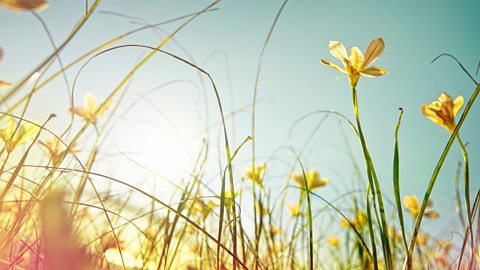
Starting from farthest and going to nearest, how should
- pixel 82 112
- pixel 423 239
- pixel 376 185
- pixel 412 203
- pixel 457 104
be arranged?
pixel 423 239 → pixel 412 203 → pixel 82 112 → pixel 457 104 → pixel 376 185

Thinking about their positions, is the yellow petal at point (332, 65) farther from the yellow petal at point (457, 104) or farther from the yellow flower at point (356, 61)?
the yellow petal at point (457, 104)

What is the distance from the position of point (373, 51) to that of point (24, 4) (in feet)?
2.76

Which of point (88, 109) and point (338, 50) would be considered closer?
point (338, 50)

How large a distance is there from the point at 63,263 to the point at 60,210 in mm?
54

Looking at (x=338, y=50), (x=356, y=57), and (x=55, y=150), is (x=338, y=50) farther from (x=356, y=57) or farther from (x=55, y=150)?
(x=55, y=150)

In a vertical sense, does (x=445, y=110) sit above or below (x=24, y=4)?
above

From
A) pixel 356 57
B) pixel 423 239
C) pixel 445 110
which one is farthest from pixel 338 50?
pixel 423 239

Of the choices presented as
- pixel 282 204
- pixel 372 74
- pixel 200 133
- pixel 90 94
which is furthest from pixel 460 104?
pixel 90 94

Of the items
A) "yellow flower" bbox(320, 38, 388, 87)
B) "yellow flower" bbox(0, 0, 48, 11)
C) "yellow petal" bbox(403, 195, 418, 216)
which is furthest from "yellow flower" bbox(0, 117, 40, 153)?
"yellow petal" bbox(403, 195, 418, 216)

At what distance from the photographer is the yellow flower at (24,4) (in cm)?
39

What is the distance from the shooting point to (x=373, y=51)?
1019 mm

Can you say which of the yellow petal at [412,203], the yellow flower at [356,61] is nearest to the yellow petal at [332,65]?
the yellow flower at [356,61]

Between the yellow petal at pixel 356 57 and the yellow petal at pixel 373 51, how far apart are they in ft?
0.08

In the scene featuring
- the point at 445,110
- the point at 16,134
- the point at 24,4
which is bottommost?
the point at 24,4
